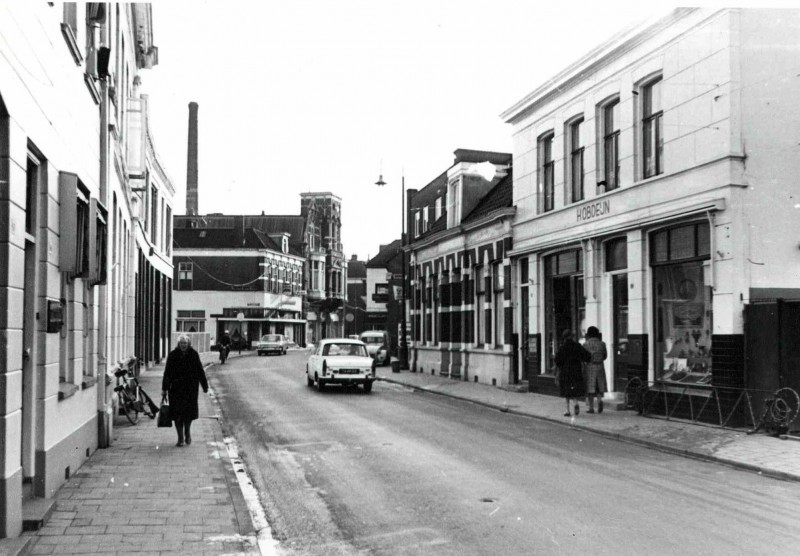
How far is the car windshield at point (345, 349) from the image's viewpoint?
23.4 metres

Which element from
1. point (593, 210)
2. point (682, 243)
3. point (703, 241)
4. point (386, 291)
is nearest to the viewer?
point (703, 241)

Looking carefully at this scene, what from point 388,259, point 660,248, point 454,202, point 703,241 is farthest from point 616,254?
point 388,259

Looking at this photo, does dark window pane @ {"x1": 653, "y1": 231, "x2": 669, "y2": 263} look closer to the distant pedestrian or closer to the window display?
the window display

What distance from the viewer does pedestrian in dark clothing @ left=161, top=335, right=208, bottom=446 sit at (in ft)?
40.0

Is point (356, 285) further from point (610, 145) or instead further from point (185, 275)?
point (610, 145)

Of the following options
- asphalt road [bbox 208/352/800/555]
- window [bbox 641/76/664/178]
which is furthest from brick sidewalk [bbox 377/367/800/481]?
window [bbox 641/76/664/178]

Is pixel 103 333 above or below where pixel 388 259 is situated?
below

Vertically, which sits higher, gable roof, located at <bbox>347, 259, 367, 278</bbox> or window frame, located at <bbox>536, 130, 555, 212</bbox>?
gable roof, located at <bbox>347, 259, 367, 278</bbox>

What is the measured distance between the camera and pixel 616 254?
18.2m

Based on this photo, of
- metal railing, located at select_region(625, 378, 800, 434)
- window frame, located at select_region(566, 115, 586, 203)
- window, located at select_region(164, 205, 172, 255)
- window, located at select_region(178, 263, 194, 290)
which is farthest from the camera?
window, located at select_region(178, 263, 194, 290)

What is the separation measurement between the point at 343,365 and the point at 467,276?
732 centimetres

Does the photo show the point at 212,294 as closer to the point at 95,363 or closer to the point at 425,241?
the point at 425,241

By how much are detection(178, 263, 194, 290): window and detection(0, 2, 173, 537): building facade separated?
63.1 metres

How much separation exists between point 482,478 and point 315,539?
10.1ft
